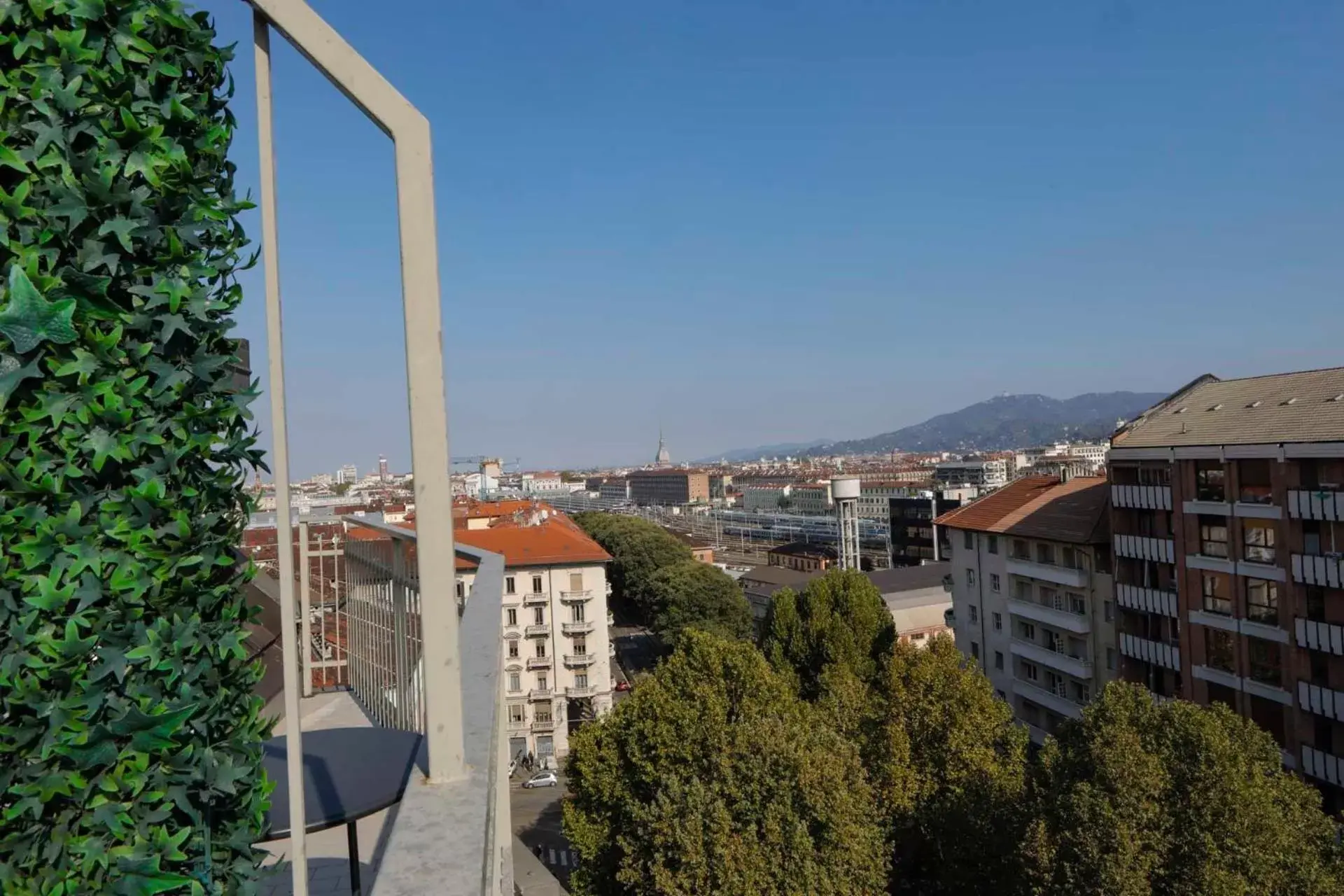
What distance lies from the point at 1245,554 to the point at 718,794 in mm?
14256

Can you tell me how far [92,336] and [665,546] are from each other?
173ft

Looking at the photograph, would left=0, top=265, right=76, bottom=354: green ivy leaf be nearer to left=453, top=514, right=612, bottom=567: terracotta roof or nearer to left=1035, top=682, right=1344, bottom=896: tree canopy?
left=1035, top=682, right=1344, bottom=896: tree canopy

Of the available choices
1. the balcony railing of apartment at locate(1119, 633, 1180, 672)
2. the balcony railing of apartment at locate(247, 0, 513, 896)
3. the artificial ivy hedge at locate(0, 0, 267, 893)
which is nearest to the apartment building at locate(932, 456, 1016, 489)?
the balcony railing of apartment at locate(1119, 633, 1180, 672)

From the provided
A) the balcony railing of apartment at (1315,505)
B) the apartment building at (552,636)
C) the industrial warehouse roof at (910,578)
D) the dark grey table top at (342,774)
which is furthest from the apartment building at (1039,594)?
the dark grey table top at (342,774)

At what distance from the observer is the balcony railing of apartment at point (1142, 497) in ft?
74.7

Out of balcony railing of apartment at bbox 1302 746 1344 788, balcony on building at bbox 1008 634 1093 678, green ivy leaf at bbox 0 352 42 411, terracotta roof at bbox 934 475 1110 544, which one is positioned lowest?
balcony railing of apartment at bbox 1302 746 1344 788

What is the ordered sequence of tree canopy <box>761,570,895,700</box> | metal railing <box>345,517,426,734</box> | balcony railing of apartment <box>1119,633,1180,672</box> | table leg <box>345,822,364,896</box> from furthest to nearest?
tree canopy <box>761,570,895,700</box>, balcony railing of apartment <box>1119,633,1180,672</box>, metal railing <box>345,517,426,734</box>, table leg <box>345,822,364,896</box>

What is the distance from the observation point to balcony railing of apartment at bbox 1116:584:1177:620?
22.8 metres

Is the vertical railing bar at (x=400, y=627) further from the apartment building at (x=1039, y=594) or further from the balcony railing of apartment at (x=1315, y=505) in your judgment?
the apartment building at (x=1039, y=594)

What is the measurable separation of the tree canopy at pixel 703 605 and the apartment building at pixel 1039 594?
14198mm

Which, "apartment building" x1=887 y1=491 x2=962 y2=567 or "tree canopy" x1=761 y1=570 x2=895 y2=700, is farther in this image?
"apartment building" x1=887 y1=491 x2=962 y2=567

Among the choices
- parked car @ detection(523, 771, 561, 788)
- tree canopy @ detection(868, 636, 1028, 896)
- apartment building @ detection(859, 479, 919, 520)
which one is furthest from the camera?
apartment building @ detection(859, 479, 919, 520)

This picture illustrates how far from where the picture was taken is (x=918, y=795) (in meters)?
18.9

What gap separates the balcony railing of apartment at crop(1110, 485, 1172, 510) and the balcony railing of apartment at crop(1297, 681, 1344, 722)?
5.38m
